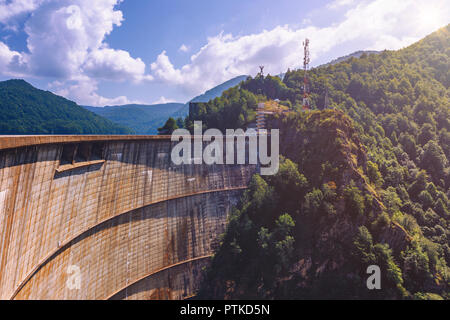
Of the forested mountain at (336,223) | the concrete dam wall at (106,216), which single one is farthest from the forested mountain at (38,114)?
the forested mountain at (336,223)

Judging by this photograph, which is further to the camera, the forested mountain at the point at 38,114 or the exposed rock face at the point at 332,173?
the forested mountain at the point at 38,114

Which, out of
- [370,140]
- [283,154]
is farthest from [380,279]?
[370,140]

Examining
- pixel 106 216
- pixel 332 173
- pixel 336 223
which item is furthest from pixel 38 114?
pixel 336 223

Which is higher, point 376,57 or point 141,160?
point 376,57

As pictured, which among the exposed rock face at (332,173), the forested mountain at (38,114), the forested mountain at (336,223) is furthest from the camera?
the forested mountain at (38,114)

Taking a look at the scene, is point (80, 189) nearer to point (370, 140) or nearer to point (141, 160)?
point (141, 160)

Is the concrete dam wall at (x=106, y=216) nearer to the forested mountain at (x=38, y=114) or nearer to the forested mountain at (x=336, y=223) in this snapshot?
the forested mountain at (x=336, y=223)
